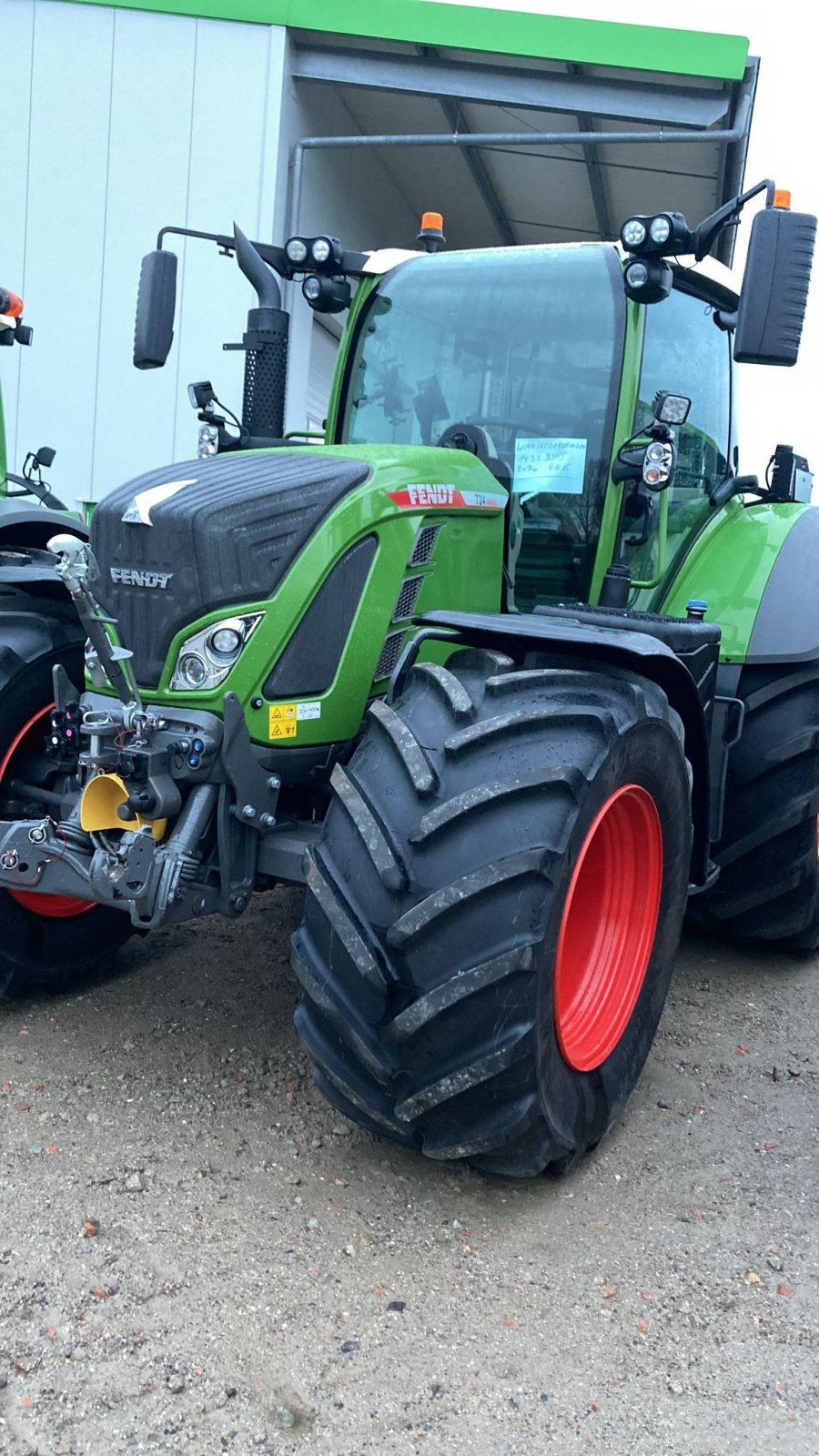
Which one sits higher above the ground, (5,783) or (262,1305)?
(5,783)

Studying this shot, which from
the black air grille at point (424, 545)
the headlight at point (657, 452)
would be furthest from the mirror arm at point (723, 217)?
the black air grille at point (424, 545)

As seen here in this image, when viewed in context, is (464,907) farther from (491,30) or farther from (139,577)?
(491,30)

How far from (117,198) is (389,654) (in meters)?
7.27

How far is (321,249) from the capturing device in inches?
144

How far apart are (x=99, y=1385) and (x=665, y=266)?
291 centimetres

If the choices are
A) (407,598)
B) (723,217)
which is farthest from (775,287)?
(407,598)

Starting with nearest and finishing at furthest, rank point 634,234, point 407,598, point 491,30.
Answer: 1. point 407,598
2. point 634,234
3. point 491,30

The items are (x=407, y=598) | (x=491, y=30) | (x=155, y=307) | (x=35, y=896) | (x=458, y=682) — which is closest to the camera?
(x=458, y=682)

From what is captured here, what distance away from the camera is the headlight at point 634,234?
316 centimetres

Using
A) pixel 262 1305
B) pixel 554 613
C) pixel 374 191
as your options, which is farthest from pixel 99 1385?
pixel 374 191

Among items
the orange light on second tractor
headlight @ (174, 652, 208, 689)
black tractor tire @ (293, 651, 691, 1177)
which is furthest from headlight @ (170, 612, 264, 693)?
the orange light on second tractor

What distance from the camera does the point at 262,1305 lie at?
2189mm

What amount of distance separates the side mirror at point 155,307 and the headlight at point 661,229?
4.68 feet

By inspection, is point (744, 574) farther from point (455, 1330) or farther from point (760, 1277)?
point (455, 1330)
